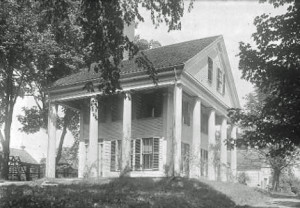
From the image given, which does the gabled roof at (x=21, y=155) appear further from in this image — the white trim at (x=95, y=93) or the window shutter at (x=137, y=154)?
the window shutter at (x=137, y=154)

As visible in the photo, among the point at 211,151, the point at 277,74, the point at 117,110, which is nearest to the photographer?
the point at 277,74

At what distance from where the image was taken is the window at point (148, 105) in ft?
76.6

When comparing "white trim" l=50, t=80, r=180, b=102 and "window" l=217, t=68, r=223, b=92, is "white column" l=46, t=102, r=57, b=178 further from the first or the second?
"window" l=217, t=68, r=223, b=92

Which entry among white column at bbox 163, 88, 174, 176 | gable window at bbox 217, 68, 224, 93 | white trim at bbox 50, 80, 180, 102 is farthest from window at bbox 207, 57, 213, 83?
→ white trim at bbox 50, 80, 180, 102

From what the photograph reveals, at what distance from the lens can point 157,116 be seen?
23297 millimetres

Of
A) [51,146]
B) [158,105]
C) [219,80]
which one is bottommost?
[51,146]

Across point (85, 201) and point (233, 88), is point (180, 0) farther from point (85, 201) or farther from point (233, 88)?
point (233, 88)

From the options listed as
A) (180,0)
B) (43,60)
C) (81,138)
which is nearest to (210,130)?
(81,138)

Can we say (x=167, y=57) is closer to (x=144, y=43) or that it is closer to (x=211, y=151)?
(x=211, y=151)

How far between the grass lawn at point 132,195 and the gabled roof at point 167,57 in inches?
236

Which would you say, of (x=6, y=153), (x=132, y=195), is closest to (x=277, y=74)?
(x=132, y=195)

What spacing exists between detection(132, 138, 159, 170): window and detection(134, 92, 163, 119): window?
1507 mm

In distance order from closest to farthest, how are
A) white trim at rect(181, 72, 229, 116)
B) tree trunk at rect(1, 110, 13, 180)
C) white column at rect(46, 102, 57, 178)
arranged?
white trim at rect(181, 72, 229, 116) → white column at rect(46, 102, 57, 178) → tree trunk at rect(1, 110, 13, 180)

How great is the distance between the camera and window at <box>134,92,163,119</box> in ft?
76.6
